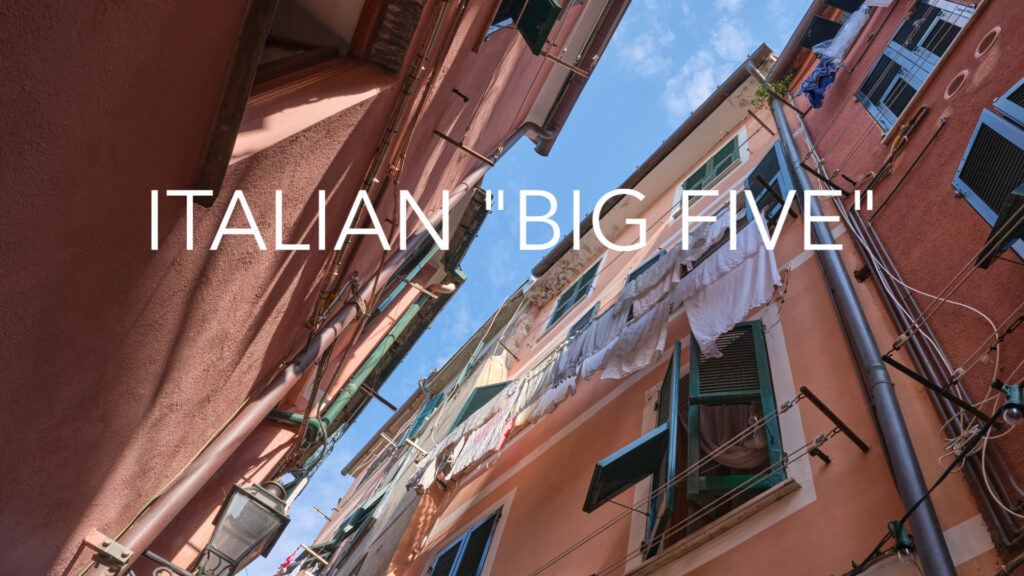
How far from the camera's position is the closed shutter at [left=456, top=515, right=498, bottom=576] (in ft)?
23.1

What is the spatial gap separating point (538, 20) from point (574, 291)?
7386 millimetres

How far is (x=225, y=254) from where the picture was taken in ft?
12.6

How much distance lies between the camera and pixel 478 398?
431 inches

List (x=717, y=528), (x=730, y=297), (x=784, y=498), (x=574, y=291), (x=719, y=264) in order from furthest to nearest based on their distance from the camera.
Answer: (x=574, y=291)
(x=719, y=264)
(x=730, y=297)
(x=717, y=528)
(x=784, y=498)

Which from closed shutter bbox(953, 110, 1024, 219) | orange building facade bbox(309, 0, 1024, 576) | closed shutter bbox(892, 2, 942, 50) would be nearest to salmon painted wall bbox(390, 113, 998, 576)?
orange building facade bbox(309, 0, 1024, 576)

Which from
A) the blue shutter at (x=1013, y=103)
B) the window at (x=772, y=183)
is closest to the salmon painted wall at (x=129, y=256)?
the window at (x=772, y=183)

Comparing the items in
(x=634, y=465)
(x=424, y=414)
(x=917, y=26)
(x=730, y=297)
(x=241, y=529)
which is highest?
(x=917, y=26)

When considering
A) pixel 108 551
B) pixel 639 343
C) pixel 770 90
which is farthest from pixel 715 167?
pixel 108 551

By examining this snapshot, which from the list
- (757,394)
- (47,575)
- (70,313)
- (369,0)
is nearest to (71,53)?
(70,313)

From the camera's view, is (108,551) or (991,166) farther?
(991,166)

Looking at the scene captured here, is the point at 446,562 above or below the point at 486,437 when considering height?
below

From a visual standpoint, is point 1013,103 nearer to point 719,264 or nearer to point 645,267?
point 719,264

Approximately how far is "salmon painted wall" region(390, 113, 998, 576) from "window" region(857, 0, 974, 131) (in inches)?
59.0

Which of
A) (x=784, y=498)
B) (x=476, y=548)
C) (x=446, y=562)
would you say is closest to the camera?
(x=784, y=498)
